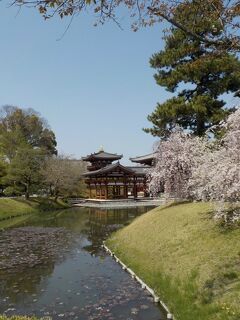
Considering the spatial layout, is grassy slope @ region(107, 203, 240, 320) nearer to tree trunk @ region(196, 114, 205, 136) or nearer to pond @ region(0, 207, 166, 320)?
pond @ region(0, 207, 166, 320)

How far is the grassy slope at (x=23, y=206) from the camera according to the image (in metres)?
48.8

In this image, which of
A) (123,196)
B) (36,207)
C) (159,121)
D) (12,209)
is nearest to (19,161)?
(36,207)

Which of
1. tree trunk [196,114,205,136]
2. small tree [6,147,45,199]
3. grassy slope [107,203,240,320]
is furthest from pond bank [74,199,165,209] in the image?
grassy slope [107,203,240,320]

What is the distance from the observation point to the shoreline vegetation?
149ft

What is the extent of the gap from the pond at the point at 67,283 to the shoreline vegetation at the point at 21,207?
550 inches

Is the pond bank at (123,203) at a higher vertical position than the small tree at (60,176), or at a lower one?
lower

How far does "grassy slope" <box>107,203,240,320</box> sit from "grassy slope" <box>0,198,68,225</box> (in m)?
24.4

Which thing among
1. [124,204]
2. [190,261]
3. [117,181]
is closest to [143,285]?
[190,261]

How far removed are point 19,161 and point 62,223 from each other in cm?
2181

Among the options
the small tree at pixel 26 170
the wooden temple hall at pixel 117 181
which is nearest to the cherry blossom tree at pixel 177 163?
the small tree at pixel 26 170

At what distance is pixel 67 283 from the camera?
17.4 meters

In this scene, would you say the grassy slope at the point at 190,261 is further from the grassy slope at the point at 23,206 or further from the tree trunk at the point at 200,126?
the grassy slope at the point at 23,206

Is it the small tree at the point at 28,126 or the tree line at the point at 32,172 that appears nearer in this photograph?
the tree line at the point at 32,172

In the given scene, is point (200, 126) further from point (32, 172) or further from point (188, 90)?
point (32, 172)
